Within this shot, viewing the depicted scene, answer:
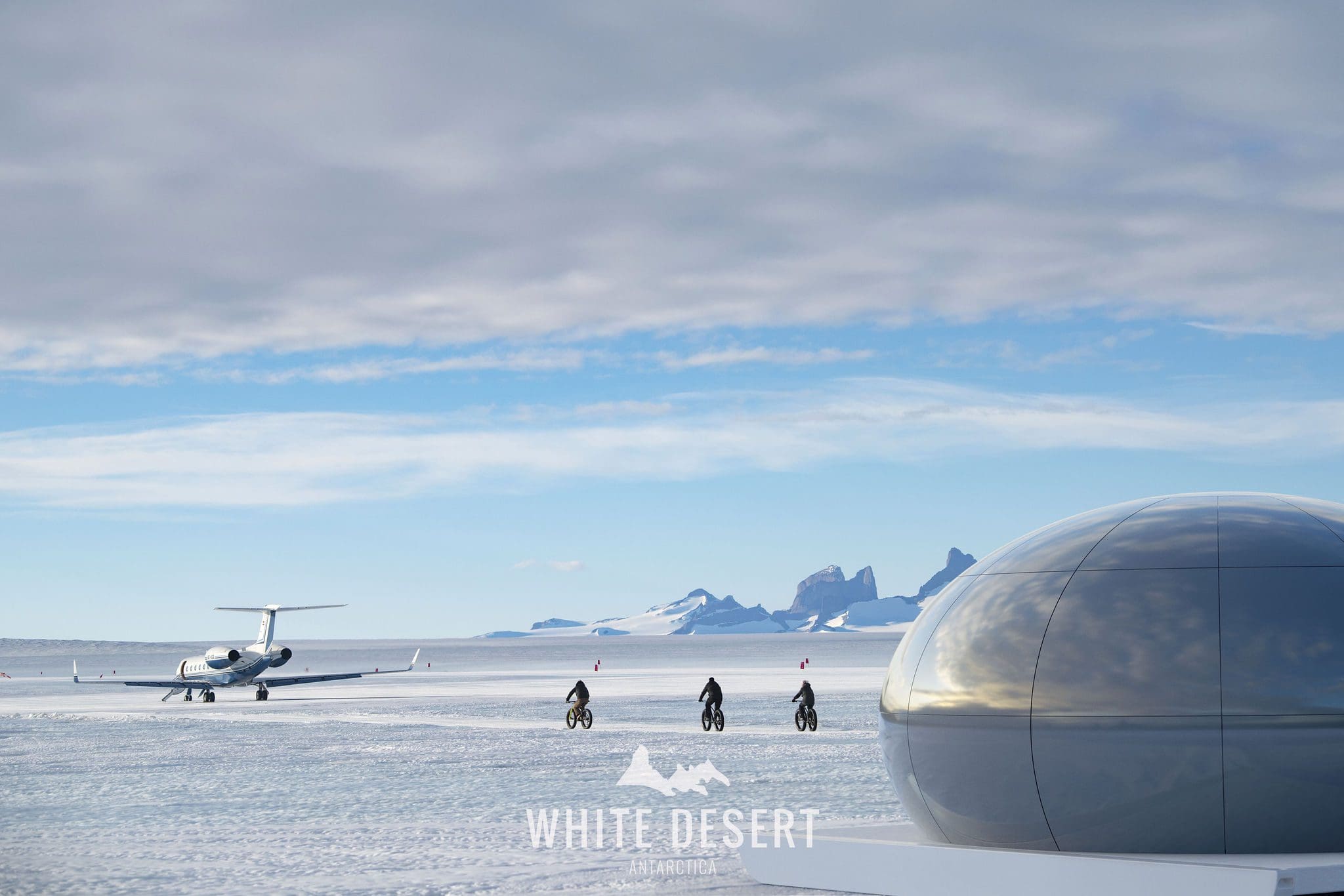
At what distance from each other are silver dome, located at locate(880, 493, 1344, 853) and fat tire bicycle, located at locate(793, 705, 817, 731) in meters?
23.1

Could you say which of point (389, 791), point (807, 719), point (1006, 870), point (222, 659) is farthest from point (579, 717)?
point (222, 659)

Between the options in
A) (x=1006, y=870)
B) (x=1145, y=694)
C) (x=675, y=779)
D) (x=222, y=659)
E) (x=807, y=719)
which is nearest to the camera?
(x=1145, y=694)

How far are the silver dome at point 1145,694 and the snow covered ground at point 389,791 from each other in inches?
132

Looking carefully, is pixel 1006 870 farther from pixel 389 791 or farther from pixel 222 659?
pixel 222 659

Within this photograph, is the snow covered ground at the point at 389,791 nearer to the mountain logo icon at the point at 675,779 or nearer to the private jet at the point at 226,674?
the mountain logo icon at the point at 675,779

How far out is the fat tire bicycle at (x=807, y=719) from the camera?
3444cm

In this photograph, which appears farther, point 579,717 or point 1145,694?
point 579,717

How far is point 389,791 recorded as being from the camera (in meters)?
23.0

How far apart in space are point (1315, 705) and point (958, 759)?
260cm

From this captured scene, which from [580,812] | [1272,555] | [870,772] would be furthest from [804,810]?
[1272,555]

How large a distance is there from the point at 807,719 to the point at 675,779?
11.5 m

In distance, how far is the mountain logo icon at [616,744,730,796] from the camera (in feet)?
73.1

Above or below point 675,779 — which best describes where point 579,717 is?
below

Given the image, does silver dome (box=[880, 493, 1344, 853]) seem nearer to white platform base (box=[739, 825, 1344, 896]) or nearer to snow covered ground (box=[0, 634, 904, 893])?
white platform base (box=[739, 825, 1344, 896])
